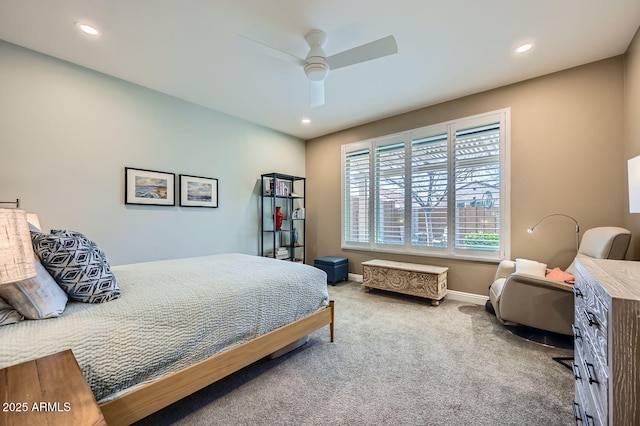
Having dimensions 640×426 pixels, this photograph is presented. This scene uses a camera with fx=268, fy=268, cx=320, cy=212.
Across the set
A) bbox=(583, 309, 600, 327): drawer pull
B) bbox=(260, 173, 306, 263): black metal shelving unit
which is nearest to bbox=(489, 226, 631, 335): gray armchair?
bbox=(583, 309, 600, 327): drawer pull

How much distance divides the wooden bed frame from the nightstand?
38cm

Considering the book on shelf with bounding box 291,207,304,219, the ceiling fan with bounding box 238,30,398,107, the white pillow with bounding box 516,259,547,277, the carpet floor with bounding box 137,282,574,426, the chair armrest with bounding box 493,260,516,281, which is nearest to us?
the carpet floor with bounding box 137,282,574,426

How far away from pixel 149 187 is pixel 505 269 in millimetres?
4289

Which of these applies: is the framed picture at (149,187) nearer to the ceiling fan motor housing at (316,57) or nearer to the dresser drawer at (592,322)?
the ceiling fan motor housing at (316,57)

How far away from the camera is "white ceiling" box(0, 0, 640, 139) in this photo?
6.70ft

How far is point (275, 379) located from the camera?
1.93 meters

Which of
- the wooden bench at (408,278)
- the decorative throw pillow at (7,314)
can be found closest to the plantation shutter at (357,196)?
the wooden bench at (408,278)

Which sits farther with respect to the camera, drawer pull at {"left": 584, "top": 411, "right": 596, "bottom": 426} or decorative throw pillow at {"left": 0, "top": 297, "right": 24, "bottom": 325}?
decorative throw pillow at {"left": 0, "top": 297, "right": 24, "bottom": 325}

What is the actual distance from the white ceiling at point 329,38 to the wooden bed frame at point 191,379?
7.40 ft

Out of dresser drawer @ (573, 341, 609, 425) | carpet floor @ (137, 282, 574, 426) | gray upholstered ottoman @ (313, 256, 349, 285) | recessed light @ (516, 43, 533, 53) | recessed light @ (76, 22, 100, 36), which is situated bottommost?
carpet floor @ (137, 282, 574, 426)

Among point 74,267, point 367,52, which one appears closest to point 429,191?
point 367,52

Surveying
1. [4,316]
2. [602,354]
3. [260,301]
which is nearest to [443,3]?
[602,354]

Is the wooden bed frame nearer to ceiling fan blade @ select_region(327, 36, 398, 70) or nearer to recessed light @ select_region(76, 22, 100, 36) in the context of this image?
ceiling fan blade @ select_region(327, 36, 398, 70)

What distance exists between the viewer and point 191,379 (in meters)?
1.50
